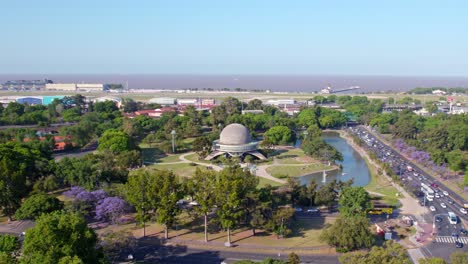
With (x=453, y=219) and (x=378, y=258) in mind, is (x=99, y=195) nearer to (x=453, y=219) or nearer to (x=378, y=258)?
(x=378, y=258)

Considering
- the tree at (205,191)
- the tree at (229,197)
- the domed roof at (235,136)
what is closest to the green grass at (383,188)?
the tree at (229,197)

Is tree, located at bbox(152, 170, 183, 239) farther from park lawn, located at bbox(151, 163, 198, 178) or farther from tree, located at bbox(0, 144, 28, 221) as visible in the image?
park lawn, located at bbox(151, 163, 198, 178)

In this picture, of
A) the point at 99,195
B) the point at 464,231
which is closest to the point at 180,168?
the point at 99,195

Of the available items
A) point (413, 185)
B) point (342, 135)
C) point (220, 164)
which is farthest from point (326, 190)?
point (342, 135)

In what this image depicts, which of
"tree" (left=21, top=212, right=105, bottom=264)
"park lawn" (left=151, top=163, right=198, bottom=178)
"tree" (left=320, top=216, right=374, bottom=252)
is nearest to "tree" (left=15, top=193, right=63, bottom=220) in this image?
"tree" (left=21, top=212, right=105, bottom=264)

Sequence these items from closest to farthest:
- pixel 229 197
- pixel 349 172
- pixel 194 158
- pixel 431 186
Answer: pixel 229 197, pixel 431 186, pixel 349 172, pixel 194 158

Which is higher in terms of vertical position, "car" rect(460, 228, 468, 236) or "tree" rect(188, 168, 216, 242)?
"tree" rect(188, 168, 216, 242)

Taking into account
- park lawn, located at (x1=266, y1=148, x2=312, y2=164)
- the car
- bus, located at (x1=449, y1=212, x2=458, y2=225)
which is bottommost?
the car
